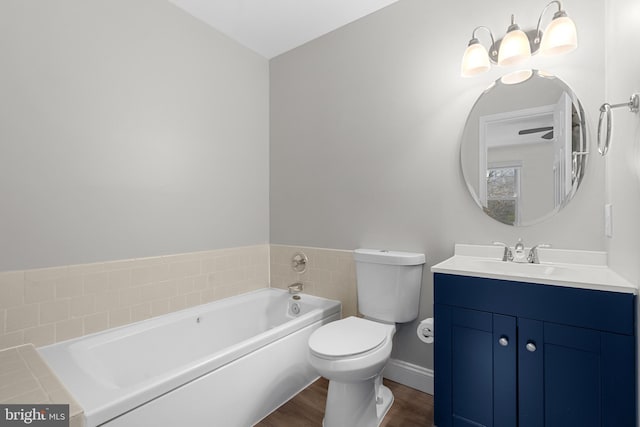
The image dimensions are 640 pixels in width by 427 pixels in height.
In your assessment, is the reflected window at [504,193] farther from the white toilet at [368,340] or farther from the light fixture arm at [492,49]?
the light fixture arm at [492,49]

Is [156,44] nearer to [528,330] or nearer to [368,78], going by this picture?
[368,78]

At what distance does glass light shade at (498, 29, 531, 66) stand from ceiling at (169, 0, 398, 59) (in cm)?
92

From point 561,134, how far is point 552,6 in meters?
0.68

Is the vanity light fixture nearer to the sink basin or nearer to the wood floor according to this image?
the sink basin

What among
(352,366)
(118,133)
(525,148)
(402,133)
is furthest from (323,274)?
(118,133)

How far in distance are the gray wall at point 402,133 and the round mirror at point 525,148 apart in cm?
6

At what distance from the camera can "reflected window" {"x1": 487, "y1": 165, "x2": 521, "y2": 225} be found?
1.77 meters

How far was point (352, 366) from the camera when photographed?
1.53 metres

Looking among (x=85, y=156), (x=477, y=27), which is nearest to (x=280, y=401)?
(x=85, y=156)

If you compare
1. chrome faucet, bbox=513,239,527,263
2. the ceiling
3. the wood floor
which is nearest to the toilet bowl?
the wood floor

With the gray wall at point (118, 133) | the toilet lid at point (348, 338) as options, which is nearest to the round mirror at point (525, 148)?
the toilet lid at point (348, 338)

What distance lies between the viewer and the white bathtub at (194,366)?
130 centimetres

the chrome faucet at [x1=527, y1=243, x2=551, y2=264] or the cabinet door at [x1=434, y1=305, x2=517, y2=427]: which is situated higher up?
the chrome faucet at [x1=527, y1=243, x2=551, y2=264]

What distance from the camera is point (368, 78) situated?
2.32 metres
